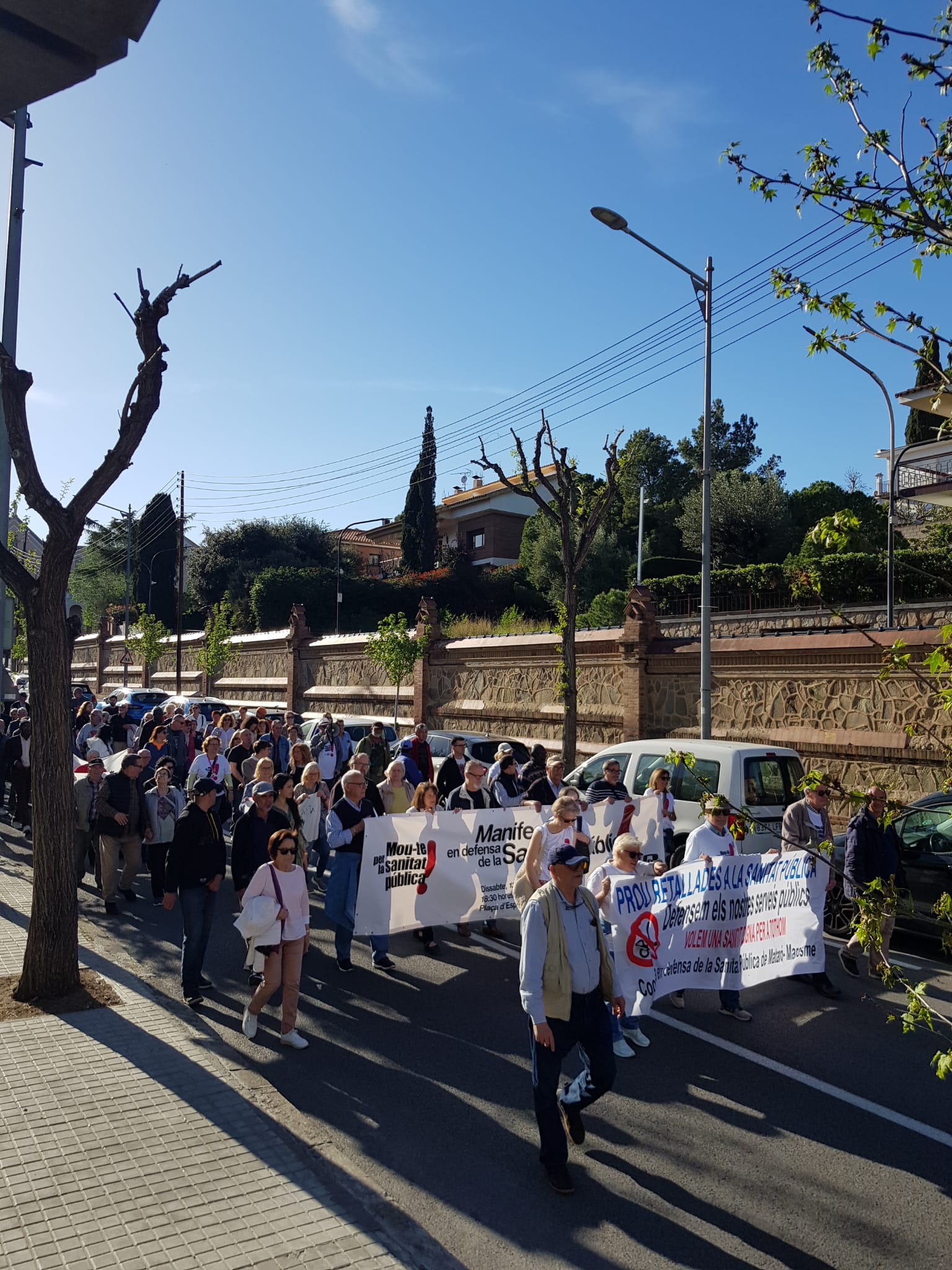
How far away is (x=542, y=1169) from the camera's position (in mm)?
5199

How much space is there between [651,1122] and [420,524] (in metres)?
50.8

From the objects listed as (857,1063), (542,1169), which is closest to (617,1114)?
(542,1169)

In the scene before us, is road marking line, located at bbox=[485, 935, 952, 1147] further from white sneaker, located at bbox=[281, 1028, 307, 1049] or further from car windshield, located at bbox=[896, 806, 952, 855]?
car windshield, located at bbox=[896, 806, 952, 855]

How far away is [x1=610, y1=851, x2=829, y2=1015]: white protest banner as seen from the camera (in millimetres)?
7098

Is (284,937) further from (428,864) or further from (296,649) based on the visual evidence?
(296,649)

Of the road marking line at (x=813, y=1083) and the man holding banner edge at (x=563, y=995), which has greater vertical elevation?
the man holding banner edge at (x=563, y=995)

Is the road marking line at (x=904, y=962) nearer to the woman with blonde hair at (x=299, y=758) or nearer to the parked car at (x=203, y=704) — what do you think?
the woman with blonde hair at (x=299, y=758)

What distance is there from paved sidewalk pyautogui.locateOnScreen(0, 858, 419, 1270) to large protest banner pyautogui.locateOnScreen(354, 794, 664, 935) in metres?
2.28

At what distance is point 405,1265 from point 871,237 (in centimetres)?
471

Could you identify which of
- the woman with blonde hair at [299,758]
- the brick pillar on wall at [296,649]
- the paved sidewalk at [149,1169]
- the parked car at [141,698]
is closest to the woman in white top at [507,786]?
the woman with blonde hair at [299,758]

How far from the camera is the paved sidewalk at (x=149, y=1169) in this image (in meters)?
4.16

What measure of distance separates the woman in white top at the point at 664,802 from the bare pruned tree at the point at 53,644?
5.87 meters

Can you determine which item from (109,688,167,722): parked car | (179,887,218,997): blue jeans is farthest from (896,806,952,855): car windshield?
(109,688,167,722): parked car

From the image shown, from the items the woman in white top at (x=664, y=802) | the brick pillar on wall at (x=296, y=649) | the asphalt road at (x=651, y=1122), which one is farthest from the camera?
the brick pillar on wall at (x=296, y=649)
